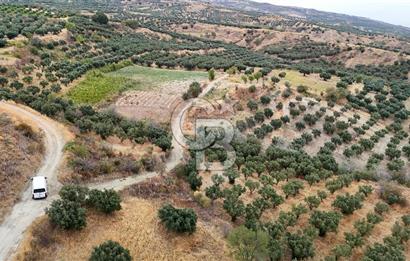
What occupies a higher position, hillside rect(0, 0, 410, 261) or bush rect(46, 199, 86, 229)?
bush rect(46, 199, 86, 229)

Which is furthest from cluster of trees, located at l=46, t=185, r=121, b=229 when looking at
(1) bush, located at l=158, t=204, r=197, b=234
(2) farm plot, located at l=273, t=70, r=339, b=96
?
(2) farm plot, located at l=273, t=70, r=339, b=96

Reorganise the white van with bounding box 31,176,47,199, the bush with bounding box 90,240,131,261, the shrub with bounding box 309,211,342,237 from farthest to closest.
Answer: the shrub with bounding box 309,211,342,237, the white van with bounding box 31,176,47,199, the bush with bounding box 90,240,131,261

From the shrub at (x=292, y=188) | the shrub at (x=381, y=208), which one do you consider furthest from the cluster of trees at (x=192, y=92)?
the shrub at (x=381, y=208)

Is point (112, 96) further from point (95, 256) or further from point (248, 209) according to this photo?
point (95, 256)

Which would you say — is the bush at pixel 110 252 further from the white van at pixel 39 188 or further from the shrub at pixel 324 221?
the shrub at pixel 324 221

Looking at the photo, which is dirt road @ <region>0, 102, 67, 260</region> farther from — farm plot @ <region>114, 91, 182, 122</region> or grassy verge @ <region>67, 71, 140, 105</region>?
farm plot @ <region>114, 91, 182, 122</region>

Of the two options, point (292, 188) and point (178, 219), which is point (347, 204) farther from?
point (178, 219)
